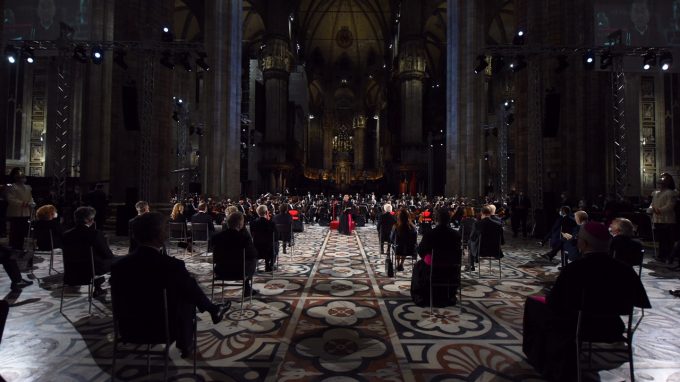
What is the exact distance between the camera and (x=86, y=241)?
487 centimetres

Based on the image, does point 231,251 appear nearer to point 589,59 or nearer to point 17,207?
point 17,207

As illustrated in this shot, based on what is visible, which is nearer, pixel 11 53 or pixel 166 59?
pixel 11 53

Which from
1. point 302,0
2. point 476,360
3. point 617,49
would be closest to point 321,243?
point 476,360

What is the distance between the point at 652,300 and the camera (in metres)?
5.66

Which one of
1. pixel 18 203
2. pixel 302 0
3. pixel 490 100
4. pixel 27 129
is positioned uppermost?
pixel 302 0

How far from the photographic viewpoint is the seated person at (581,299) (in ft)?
9.41

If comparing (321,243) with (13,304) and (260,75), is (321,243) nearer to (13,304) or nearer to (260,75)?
(13,304)

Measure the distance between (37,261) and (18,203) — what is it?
147 centimetres

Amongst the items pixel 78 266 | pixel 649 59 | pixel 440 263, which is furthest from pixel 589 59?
pixel 78 266

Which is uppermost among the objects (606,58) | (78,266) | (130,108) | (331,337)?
(606,58)

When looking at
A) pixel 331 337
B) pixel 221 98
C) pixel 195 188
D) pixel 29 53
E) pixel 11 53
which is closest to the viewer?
pixel 331 337

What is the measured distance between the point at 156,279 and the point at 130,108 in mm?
13209

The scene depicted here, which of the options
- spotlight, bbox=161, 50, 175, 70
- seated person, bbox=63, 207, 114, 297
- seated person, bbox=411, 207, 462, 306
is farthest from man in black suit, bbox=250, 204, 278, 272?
spotlight, bbox=161, 50, 175, 70

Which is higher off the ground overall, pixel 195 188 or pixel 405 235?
pixel 195 188
